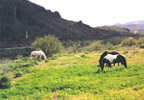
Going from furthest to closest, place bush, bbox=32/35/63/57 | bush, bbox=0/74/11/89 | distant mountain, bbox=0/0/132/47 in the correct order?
distant mountain, bbox=0/0/132/47 → bush, bbox=32/35/63/57 → bush, bbox=0/74/11/89

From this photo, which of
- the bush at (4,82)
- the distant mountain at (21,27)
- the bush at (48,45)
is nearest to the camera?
the bush at (4,82)

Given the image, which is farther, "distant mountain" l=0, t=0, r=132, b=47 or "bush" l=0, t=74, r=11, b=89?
"distant mountain" l=0, t=0, r=132, b=47

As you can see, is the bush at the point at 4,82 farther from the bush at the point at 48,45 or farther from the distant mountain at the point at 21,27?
the distant mountain at the point at 21,27

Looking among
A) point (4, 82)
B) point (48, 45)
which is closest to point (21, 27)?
point (48, 45)

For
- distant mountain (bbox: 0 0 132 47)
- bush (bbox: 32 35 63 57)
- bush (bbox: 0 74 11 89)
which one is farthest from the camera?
distant mountain (bbox: 0 0 132 47)

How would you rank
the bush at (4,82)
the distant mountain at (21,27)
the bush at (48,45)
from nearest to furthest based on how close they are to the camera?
the bush at (4,82) < the bush at (48,45) < the distant mountain at (21,27)

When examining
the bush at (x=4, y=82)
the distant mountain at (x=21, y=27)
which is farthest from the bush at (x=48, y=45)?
the distant mountain at (x=21, y=27)

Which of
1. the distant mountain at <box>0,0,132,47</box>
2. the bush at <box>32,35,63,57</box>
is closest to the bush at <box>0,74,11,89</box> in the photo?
the bush at <box>32,35,63,57</box>

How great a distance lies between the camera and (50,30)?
84.2 m

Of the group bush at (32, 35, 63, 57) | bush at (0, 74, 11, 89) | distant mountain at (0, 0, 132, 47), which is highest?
distant mountain at (0, 0, 132, 47)

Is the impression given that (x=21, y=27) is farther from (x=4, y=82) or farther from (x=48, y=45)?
(x=4, y=82)

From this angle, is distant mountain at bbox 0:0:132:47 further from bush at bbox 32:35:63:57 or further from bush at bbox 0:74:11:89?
bush at bbox 0:74:11:89

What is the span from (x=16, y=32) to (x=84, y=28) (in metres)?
56.4

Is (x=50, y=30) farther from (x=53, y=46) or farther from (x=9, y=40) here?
(x=53, y=46)
